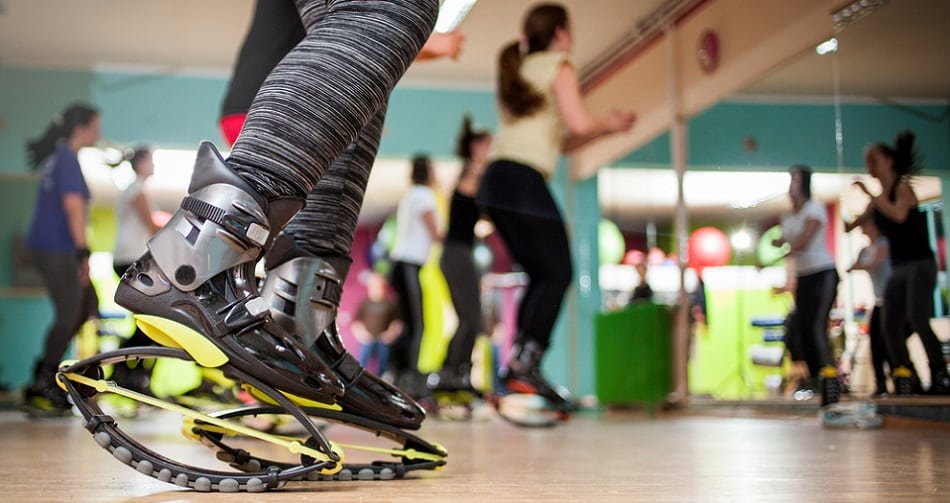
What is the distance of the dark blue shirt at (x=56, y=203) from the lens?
461cm

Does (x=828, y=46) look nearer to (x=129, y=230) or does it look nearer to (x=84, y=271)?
(x=129, y=230)

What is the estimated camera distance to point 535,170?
140 inches

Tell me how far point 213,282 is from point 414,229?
164 inches

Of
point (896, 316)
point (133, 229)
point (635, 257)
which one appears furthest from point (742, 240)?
point (133, 229)

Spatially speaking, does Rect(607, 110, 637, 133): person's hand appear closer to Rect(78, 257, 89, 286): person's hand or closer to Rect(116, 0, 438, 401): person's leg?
Rect(116, 0, 438, 401): person's leg

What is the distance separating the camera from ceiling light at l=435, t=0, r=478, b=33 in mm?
3661

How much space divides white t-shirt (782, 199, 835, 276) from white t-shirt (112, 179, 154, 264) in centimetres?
282

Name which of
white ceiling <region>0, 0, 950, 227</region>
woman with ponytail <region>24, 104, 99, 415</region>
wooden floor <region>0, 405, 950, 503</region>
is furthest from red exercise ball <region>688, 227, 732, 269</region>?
woman with ponytail <region>24, 104, 99, 415</region>

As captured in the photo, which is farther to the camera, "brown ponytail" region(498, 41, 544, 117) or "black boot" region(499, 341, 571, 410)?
"brown ponytail" region(498, 41, 544, 117)

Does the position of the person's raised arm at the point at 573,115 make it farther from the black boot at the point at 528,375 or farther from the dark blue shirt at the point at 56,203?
the dark blue shirt at the point at 56,203

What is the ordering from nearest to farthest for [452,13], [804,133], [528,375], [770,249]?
1. [528,375]
2. [804,133]
3. [452,13]
4. [770,249]

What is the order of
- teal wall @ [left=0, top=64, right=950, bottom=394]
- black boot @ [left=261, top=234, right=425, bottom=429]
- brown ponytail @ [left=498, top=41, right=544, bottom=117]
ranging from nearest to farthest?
1. black boot @ [left=261, top=234, right=425, bottom=429]
2. brown ponytail @ [left=498, top=41, right=544, bottom=117]
3. teal wall @ [left=0, top=64, right=950, bottom=394]

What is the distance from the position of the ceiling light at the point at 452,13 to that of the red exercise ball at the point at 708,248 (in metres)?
1.76

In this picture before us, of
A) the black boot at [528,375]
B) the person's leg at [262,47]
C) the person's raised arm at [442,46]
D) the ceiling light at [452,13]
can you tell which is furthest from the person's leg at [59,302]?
the person's raised arm at [442,46]
